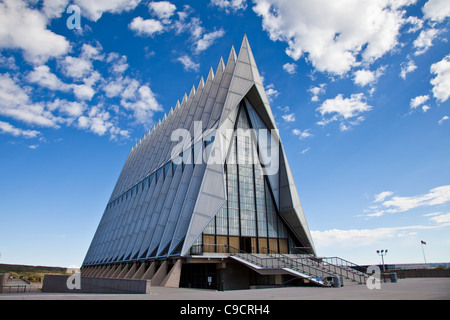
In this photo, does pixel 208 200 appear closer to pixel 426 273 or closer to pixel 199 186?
pixel 199 186

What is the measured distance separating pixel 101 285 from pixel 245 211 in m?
15.5

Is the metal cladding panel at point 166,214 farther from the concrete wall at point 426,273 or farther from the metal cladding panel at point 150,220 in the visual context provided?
the concrete wall at point 426,273

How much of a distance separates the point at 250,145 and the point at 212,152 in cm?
683

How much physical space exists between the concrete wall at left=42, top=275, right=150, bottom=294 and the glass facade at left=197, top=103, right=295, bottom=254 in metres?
9.70

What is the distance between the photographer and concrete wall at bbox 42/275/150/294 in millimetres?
15070

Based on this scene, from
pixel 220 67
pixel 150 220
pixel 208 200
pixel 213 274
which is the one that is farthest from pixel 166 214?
pixel 220 67

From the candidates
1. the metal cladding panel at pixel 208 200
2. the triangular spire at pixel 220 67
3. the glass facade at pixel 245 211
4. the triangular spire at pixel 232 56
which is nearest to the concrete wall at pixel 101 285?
the metal cladding panel at pixel 208 200

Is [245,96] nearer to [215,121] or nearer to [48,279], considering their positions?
[215,121]

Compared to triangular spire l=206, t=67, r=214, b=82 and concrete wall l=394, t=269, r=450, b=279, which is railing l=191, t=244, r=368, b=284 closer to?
concrete wall l=394, t=269, r=450, b=279

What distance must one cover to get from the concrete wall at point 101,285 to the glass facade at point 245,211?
9.70m

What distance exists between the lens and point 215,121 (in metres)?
30.8
